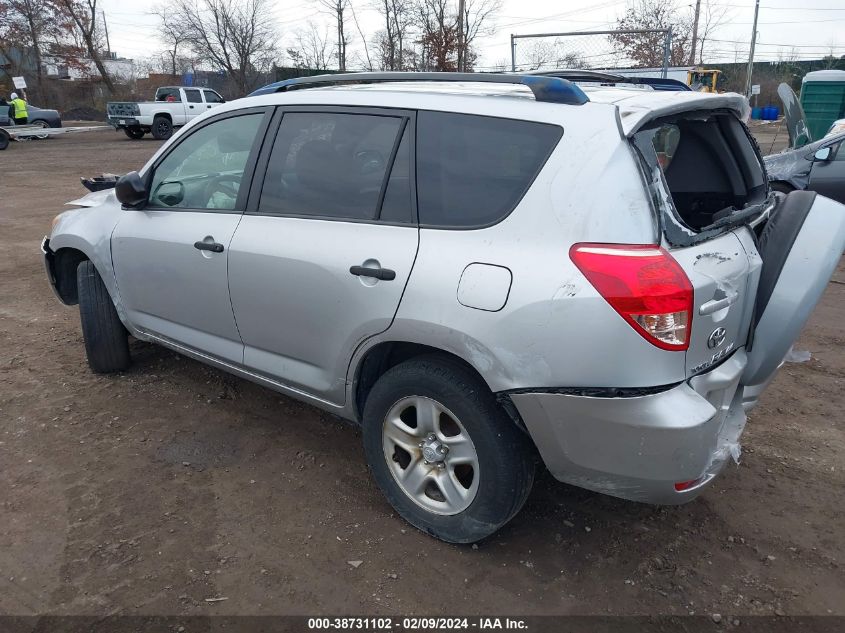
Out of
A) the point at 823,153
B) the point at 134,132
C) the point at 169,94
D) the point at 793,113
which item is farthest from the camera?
the point at 169,94

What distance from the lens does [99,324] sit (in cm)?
431

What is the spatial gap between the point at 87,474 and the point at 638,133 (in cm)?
299

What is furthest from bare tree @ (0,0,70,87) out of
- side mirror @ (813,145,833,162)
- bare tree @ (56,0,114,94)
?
side mirror @ (813,145,833,162)

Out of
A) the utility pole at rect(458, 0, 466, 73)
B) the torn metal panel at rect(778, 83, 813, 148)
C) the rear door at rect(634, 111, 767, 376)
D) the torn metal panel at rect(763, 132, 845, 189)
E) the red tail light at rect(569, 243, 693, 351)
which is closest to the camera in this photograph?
the red tail light at rect(569, 243, 693, 351)

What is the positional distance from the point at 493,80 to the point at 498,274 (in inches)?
33.6

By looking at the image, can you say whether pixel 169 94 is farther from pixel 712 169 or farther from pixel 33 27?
pixel 712 169

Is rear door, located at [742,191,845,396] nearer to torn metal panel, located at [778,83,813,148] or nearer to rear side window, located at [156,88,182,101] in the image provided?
torn metal panel, located at [778,83,813,148]

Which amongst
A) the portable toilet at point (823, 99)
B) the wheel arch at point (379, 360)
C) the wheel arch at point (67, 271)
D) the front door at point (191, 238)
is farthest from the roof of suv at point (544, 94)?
the portable toilet at point (823, 99)

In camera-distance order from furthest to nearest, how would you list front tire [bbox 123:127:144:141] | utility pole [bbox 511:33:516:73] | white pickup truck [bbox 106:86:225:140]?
front tire [bbox 123:127:144:141] → white pickup truck [bbox 106:86:225:140] → utility pole [bbox 511:33:516:73]

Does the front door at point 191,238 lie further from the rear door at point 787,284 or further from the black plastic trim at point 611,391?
the rear door at point 787,284

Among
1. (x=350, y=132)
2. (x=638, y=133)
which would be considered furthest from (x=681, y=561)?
(x=350, y=132)

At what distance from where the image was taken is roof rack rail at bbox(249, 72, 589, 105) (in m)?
2.45

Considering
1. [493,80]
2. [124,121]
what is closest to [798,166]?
[493,80]

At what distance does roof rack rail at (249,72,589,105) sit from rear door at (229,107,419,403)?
0.86ft
